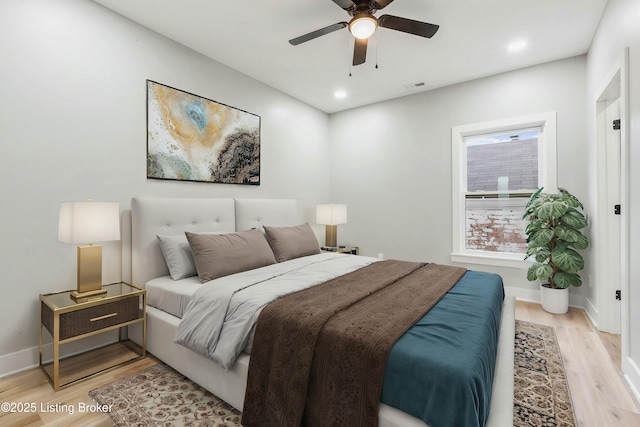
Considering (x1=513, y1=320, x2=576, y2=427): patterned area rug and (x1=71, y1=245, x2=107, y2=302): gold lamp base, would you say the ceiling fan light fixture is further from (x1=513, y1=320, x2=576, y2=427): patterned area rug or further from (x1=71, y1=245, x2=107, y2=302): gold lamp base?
(x1=513, y1=320, x2=576, y2=427): patterned area rug

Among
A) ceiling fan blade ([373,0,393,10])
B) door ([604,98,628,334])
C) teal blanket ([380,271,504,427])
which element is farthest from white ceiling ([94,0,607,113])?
teal blanket ([380,271,504,427])

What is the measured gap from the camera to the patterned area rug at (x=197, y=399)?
171 cm

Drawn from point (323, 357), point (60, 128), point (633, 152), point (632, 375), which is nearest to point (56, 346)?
point (60, 128)

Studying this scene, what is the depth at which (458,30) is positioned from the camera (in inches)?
114

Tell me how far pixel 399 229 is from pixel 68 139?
3.91m

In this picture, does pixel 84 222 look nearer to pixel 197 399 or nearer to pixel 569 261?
pixel 197 399

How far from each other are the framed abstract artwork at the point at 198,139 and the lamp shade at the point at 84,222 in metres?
0.82

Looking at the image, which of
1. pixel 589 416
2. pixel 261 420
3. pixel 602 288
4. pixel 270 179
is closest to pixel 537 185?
pixel 602 288

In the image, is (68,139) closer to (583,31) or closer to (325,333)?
(325,333)

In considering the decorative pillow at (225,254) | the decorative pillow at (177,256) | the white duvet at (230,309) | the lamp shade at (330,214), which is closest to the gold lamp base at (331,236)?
the lamp shade at (330,214)

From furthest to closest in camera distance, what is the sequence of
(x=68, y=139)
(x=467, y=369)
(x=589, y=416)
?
(x=68, y=139), (x=589, y=416), (x=467, y=369)

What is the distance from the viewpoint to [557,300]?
3289mm

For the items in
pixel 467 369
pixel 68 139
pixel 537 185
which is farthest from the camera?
pixel 537 185

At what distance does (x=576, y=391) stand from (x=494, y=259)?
6.77 feet
